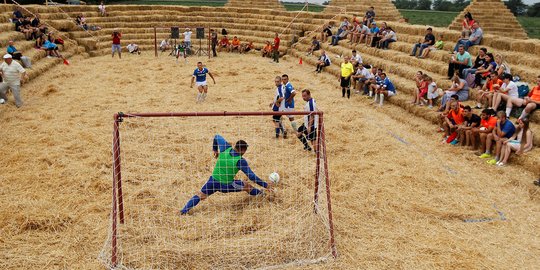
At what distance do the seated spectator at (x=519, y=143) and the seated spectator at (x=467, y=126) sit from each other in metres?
1.09

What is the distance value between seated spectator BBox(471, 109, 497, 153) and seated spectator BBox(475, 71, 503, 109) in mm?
1710

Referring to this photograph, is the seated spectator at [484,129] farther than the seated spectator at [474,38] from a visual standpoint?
No

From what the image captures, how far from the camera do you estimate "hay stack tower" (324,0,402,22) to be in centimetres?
2945

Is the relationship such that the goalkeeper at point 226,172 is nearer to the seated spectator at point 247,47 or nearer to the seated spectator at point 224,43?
the seated spectator at point 247,47

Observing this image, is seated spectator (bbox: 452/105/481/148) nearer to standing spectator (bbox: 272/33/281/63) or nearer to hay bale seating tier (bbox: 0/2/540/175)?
hay bale seating tier (bbox: 0/2/540/175)

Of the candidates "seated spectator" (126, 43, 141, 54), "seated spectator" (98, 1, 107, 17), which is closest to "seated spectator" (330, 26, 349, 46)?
"seated spectator" (126, 43, 141, 54)

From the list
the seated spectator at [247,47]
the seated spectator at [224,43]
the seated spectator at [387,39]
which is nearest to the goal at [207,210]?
the seated spectator at [387,39]

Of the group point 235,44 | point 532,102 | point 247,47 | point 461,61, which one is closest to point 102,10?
point 235,44

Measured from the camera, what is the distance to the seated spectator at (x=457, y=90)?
519 inches

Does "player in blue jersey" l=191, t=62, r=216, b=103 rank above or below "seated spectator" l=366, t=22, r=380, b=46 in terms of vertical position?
below

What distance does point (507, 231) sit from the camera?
7.39 metres

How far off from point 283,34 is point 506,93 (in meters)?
18.6

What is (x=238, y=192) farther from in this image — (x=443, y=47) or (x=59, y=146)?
(x=443, y=47)

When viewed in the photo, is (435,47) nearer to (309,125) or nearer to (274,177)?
(309,125)
